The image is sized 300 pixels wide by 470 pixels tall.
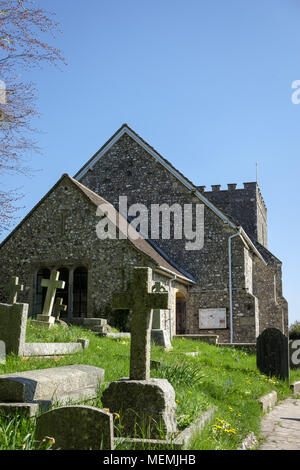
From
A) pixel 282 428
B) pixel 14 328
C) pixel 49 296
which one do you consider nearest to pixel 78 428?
pixel 282 428

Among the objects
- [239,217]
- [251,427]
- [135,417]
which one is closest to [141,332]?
[135,417]

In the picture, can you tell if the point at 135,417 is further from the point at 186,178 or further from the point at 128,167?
the point at 128,167

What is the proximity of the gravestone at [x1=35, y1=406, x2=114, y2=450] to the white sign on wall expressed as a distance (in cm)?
1603

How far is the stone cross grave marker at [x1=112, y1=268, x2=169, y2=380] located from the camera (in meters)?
4.95

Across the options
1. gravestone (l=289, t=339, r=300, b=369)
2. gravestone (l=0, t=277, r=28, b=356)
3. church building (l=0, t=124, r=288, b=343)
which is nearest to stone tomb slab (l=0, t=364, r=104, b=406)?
gravestone (l=0, t=277, r=28, b=356)

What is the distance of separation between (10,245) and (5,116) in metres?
11.8

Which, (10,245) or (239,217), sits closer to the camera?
(10,245)

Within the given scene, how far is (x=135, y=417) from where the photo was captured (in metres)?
4.65

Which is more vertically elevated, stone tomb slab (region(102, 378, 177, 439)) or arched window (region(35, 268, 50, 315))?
arched window (region(35, 268, 50, 315))

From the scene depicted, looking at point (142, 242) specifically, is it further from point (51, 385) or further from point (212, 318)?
point (51, 385)

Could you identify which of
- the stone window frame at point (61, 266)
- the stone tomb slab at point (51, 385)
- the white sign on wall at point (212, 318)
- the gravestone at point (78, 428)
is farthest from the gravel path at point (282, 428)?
the white sign on wall at point (212, 318)

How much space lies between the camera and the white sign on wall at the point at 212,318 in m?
19.2

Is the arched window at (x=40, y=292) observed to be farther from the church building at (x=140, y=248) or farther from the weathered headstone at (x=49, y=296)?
the weathered headstone at (x=49, y=296)

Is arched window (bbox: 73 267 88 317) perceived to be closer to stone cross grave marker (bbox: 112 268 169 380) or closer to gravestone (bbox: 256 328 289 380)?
gravestone (bbox: 256 328 289 380)
